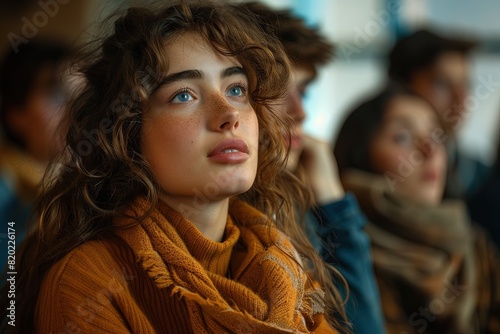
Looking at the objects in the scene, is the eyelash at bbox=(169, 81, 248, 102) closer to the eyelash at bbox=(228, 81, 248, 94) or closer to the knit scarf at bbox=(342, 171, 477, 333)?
the eyelash at bbox=(228, 81, 248, 94)

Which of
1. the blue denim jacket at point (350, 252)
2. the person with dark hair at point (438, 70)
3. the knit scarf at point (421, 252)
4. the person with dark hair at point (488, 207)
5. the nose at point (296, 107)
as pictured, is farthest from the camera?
the person with dark hair at point (438, 70)

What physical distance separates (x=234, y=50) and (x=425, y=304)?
87cm

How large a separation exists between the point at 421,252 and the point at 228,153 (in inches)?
36.9

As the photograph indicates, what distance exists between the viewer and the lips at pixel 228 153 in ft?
2.24

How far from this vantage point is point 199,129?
27.1 inches

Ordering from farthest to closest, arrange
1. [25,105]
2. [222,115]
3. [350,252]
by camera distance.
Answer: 1. [25,105]
2. [350,252]
3. [222,115]

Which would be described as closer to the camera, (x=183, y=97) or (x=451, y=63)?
(x=183, y=97)

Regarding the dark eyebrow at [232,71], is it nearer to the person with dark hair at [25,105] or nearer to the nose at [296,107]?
the nose at [296,107]

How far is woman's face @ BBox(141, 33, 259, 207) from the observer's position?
2.25 feet

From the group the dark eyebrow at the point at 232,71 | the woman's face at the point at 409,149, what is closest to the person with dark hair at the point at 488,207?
the woman's face at the point at 409,149

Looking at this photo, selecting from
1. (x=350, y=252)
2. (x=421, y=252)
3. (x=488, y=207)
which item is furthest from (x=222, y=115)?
(x=488, y=207)

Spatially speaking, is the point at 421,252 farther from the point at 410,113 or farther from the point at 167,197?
the point at 167,197

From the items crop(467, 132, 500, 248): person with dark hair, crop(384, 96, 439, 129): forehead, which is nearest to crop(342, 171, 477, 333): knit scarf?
crop(384, 96, 439, 129): forehead

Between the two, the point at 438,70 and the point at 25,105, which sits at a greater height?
the point at 25,105
